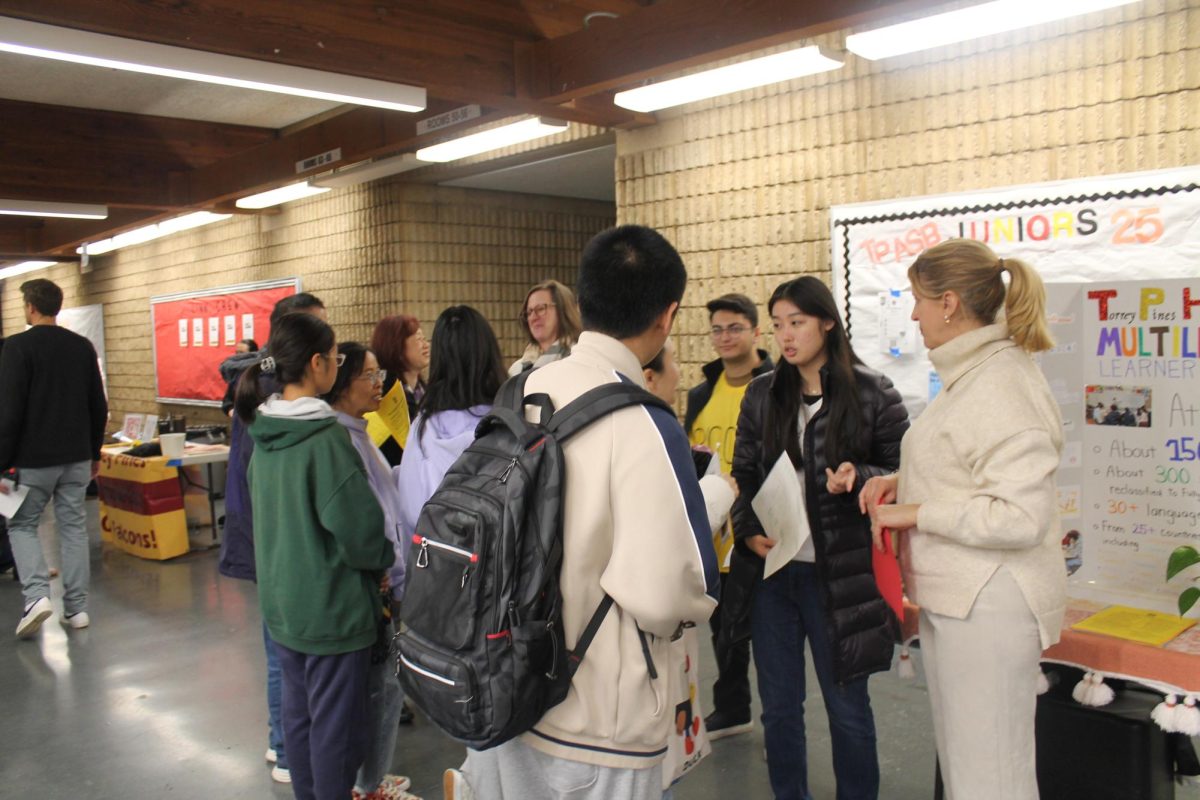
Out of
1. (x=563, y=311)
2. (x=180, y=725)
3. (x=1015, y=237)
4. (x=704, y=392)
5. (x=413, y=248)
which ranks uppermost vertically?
(x=413, y=248)

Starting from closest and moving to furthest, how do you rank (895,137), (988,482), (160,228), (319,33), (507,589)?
1. (507,589)
2. (988,482)
3. (319,33)
4. (895,137)
5. (160,228)

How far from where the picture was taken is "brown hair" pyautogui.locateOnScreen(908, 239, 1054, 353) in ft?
6.30

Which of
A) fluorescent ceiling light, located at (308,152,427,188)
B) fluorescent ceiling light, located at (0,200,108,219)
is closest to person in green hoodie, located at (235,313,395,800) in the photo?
fluorescent ceiling light, located at (308,152,427,188)

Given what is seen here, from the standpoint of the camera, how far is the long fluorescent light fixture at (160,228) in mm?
8545

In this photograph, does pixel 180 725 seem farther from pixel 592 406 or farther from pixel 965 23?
pixel 965 23

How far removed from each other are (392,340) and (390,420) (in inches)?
16.0

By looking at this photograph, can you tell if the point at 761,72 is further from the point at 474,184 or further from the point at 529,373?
the point at 474,184

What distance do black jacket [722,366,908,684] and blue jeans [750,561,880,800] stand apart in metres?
0.05

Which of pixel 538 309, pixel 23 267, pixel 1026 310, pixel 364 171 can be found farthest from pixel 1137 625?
pixel 23 267

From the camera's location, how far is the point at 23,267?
12.8m

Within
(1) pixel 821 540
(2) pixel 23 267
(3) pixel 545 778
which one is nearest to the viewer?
(3) pixel 545 778

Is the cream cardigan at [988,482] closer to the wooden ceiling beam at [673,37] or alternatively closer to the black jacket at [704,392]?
the black jacket at [704,392]

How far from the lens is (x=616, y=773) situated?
1.47 meters

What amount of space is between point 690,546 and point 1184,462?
1.99 metres
